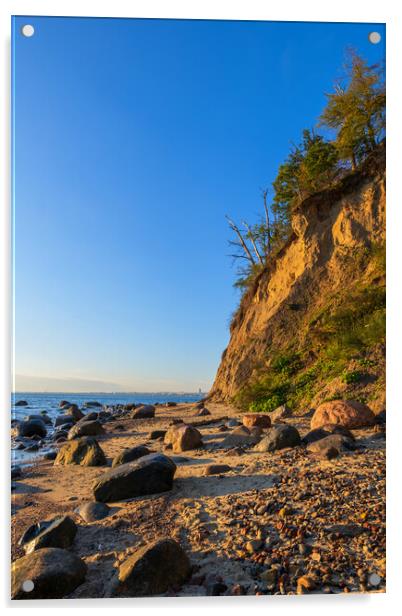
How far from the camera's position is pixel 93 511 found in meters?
4.31

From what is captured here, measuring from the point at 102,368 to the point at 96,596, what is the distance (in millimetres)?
1933

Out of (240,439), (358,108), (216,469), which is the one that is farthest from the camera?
(240,439)

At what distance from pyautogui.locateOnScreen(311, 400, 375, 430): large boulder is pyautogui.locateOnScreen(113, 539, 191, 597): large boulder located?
3658mm

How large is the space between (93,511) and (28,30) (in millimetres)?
4929

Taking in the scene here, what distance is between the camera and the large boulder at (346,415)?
6.20 meters

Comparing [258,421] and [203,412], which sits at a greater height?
[258,421]

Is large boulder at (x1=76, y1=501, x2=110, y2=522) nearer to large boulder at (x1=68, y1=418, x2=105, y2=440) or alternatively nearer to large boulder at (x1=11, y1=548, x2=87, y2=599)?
large boulder at (x1=11, y1=548, x2=87, y2=599)

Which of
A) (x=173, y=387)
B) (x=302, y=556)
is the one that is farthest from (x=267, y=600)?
(x=173, y=387)

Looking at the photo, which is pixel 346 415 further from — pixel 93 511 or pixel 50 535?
pixel 50 535

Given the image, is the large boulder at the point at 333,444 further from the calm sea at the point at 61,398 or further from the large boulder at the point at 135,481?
the large boulder at the point at 135,481

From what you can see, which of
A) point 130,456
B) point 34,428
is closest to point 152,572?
point 130,456

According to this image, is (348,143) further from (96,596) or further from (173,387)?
(96,596)

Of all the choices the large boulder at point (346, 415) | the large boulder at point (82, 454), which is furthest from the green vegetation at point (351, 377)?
the large boulder at point (82, 454)

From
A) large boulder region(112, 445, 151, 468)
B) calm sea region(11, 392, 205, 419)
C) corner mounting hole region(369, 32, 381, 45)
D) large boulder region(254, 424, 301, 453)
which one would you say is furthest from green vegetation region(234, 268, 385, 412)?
large boulder region(112, 445, 151, 468)
